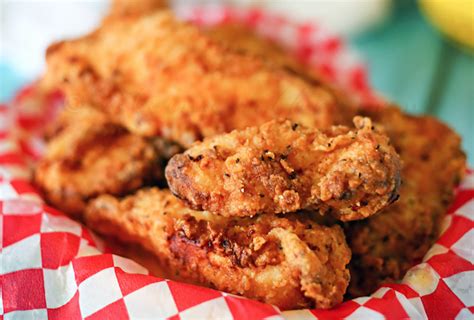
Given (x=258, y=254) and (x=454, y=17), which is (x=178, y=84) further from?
(x=454, y=17)

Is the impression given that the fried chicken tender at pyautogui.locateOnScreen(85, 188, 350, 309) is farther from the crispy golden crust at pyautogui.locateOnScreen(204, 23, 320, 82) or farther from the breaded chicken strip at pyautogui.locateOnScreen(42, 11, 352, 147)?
the crispy golden crust at pyautogui.locateOnScreen(204, 23, 320, 82)

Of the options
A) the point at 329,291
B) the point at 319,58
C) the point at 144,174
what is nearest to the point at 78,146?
the point at 144,174

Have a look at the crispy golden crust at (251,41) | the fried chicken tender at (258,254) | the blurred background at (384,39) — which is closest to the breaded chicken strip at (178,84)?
the fried chicken tender at (258,254)

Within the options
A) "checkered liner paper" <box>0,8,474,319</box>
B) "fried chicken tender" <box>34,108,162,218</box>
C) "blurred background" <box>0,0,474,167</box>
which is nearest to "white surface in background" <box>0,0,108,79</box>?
"blurred background" <box>0,0,474,167</box>

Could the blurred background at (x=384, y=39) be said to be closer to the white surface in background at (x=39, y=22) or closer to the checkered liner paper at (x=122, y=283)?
the white surface in background at (x=39, y=22)

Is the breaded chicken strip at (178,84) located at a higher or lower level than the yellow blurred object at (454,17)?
lower
